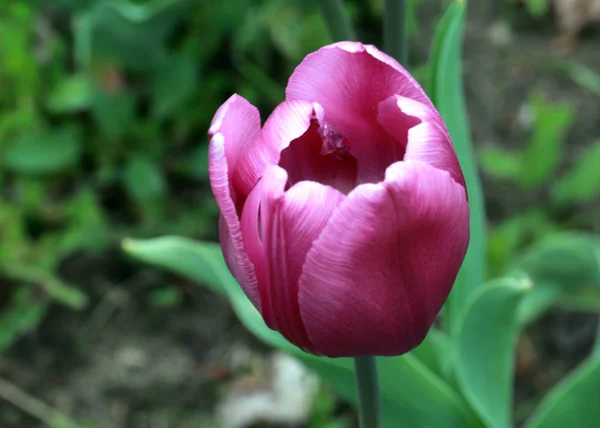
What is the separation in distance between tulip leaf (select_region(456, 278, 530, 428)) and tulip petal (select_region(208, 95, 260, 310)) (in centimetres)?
36

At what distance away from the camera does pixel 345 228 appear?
44 centimetres

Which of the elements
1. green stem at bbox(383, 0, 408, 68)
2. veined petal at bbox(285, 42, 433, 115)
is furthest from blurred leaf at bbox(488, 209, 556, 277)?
veined petal at bbox(285, 42, 433, 115)

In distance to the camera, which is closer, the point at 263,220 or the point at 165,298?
the point at 263,220

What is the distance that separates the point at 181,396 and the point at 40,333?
0.31 meters

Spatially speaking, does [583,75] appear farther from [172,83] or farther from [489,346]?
[489,346]

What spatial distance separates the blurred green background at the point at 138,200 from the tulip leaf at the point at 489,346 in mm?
Result: 505

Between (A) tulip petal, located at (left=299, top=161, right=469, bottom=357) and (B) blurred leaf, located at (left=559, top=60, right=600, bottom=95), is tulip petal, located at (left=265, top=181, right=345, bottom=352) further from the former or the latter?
(B) blurred leaf, located at (left=559, top=60, right=600, bottom=95)

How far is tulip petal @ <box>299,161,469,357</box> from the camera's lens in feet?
1.45

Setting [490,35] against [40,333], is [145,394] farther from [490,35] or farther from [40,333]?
[490,35]

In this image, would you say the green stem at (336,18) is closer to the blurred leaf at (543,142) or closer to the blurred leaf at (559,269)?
the blurred leaf at (559,269)

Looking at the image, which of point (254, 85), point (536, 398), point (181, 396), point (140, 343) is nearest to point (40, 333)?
point (140, 343)

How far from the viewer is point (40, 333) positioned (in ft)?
5.04

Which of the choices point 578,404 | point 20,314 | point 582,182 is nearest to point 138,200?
point 20,314

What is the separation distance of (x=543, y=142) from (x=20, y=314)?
1036mm
